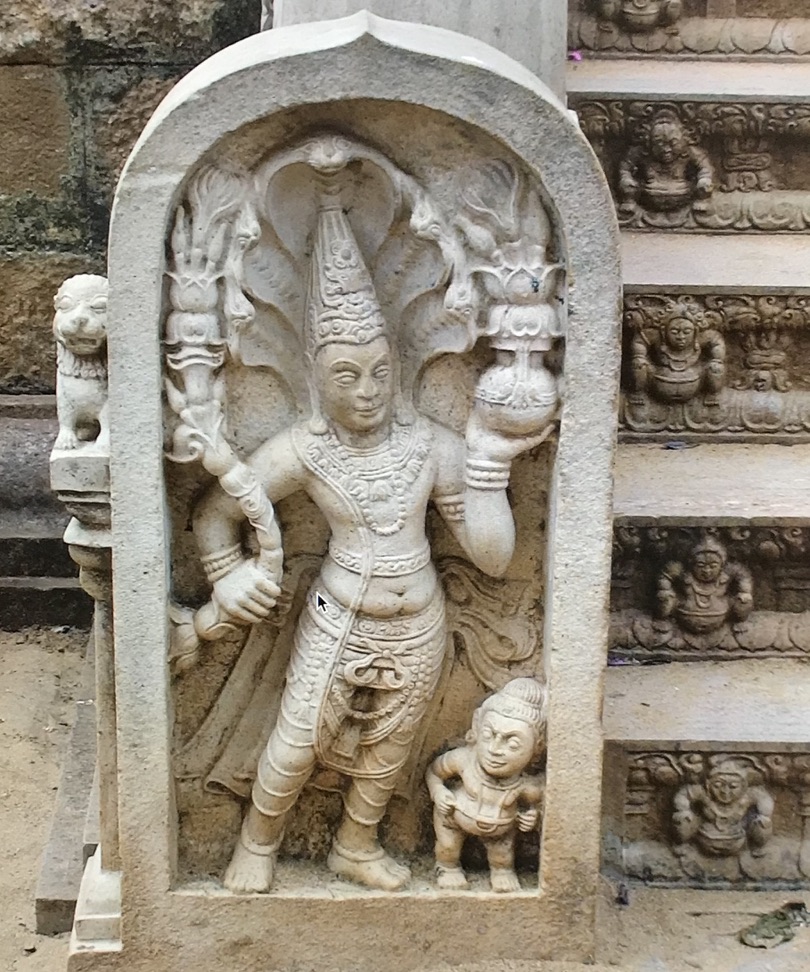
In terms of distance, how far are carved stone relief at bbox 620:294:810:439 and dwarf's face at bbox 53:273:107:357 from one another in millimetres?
1194

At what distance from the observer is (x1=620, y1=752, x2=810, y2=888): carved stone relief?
2537mm

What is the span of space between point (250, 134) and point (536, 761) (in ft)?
3.69


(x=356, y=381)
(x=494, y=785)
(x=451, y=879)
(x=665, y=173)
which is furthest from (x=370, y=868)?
(x=665, y=173)

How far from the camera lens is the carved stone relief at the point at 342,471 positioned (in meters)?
2.04

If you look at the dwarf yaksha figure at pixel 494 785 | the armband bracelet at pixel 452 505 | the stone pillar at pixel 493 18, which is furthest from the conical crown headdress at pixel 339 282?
the dwarf yaksha figure at pixel 494 785

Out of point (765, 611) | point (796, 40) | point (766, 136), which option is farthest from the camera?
point (796, 40)

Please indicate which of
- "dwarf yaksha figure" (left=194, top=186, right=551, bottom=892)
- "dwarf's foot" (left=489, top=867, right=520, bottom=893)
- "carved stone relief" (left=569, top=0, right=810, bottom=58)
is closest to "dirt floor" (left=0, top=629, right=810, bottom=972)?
"dwarf's foot" (left=489, top=867, right=520, bottom=893)

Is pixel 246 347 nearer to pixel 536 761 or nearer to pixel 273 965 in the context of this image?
pixel 536 761

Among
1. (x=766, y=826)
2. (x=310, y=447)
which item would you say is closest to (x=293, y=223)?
(x=310, y=447)

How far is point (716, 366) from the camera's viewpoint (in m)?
2.87

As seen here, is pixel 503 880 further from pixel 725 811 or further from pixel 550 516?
pixel 550 516

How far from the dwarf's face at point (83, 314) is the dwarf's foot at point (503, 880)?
1110 mm

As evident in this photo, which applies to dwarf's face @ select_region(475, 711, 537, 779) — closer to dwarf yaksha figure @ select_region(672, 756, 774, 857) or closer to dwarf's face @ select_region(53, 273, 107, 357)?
dwarf yaksha figure @ select_region(672, 756, 774, 857)

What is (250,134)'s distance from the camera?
6.51 ft
